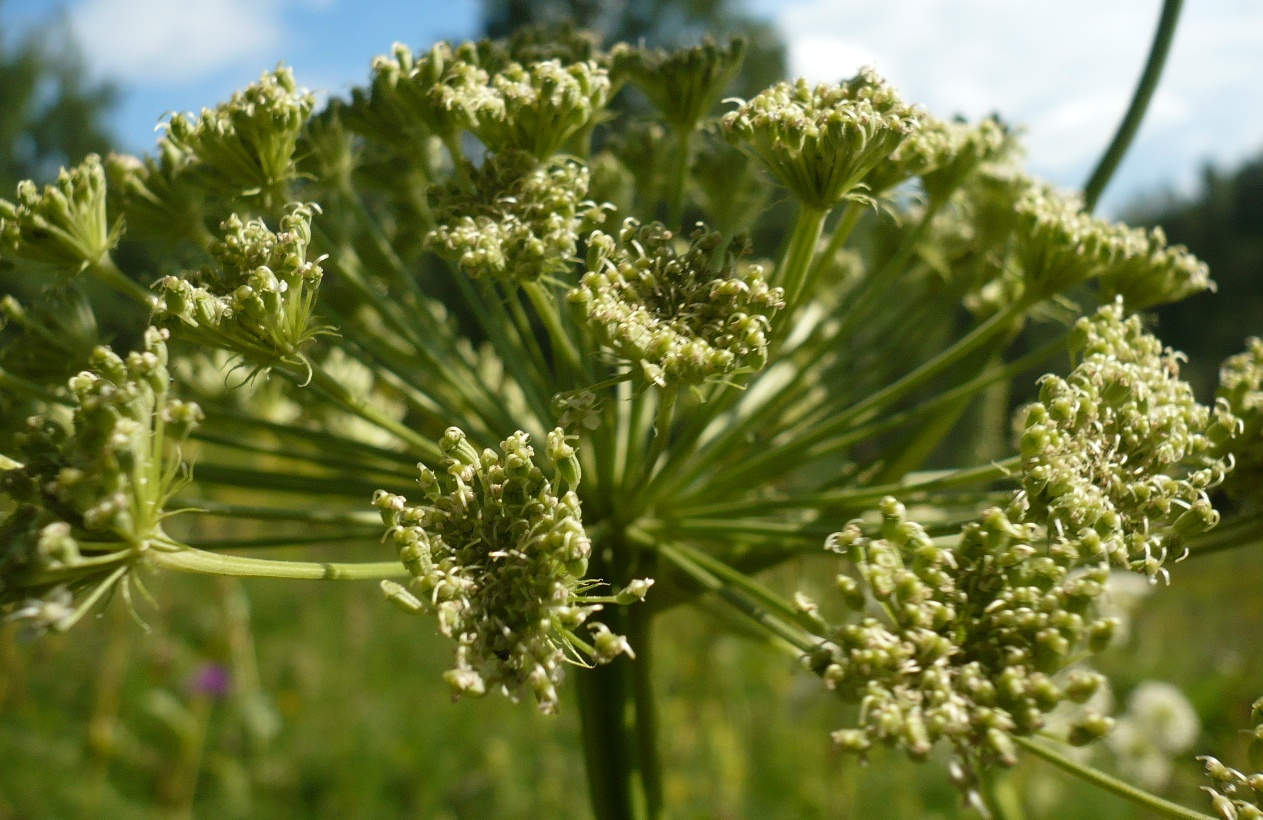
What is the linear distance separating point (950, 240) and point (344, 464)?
2515mm

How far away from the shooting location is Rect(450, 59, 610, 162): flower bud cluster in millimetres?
2484

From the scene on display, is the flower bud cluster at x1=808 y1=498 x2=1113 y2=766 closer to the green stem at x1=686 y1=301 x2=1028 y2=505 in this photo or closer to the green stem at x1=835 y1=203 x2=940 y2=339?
the green stem at x1=686 y1=301 x2=1028 y2=505

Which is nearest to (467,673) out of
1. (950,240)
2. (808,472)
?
(808,472)

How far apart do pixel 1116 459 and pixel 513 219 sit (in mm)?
1595

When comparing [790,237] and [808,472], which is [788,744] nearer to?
[808,472]

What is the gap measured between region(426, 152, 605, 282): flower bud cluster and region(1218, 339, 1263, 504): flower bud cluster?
1.81m

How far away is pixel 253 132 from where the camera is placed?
261 cm

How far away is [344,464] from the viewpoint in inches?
123

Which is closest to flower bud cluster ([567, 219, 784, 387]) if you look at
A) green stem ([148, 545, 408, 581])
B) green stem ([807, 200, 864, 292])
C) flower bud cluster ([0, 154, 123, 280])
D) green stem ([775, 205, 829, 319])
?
green stem ([775, 205, 829, 319])

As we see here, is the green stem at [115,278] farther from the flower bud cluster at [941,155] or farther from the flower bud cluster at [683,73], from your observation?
the flower bud cluster at [941,155]

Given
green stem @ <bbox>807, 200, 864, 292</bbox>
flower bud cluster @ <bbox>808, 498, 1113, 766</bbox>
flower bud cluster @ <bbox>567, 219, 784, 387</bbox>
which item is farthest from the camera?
green stem @ <bbox>807, 200, 864, 292</bbox>

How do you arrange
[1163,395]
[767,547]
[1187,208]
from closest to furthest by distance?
[1163,395] < [767,547] < [1187,208]

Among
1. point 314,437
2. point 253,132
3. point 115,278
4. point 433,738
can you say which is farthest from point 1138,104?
point 433,738

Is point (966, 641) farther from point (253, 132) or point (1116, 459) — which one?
point (253, 132)
